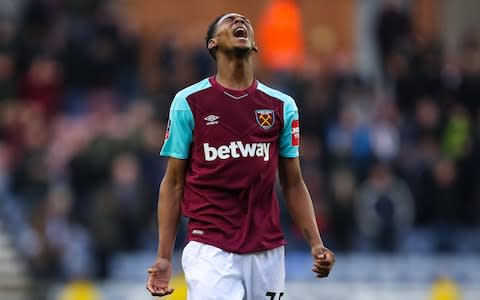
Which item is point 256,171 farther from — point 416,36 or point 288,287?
point 416,36

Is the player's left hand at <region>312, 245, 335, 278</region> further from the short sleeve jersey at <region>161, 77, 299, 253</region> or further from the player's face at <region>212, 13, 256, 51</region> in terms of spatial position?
the player's face at <region>212, 13, 256, 51</region>

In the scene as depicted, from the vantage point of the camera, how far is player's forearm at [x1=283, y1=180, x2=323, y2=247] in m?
7.41

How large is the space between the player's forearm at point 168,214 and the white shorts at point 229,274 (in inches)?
4.3

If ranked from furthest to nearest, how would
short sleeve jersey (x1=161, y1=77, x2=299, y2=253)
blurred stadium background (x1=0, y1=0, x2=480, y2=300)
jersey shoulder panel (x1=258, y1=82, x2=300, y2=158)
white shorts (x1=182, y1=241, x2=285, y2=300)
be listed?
blurred stadium background (x1=0, y1=0, x2=480, y2=300) < jersey shoulder panel (x1=258, y1=82, x2=300, y2=158) < short sleeve jersey (x1=161, y1=77, x2=299, y2=253) < white shorts (x1=182, y1=241, x2=285, y2=300)

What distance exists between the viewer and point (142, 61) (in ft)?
68.7

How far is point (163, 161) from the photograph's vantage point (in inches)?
633

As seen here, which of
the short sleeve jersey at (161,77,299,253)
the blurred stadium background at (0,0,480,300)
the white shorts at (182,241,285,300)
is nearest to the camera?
the white shorts at (182,241,285,300)

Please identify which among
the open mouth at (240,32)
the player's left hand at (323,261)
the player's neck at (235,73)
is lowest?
the player's left hand at (323,261)

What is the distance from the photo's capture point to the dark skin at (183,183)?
23.4 feet

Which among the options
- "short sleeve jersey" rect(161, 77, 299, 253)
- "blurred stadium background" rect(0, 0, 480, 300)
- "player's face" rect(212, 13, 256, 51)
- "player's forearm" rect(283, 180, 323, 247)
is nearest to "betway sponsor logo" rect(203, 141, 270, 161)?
"short sleeve jersey" rect(161, 77, 299, 253)

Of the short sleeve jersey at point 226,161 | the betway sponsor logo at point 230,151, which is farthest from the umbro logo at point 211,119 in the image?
the betway sponsor logo at point 230,151

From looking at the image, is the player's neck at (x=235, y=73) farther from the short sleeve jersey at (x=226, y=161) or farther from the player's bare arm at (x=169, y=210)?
the player's bare arm at (x=169, y=210)

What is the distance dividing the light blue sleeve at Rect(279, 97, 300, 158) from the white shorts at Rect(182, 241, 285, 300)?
1.86ft

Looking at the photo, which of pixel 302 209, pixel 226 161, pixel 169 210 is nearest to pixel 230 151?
pixel 226 161
